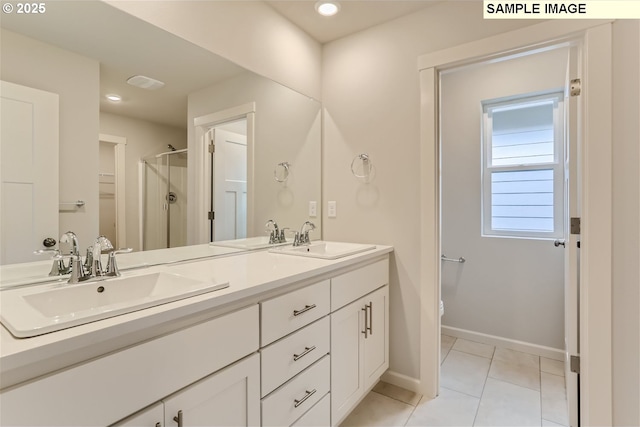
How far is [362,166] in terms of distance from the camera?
2084 millimetres

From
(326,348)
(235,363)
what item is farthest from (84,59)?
(326,348)

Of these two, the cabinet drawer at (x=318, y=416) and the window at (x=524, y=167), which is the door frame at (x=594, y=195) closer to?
the window at (x=524, y=167)

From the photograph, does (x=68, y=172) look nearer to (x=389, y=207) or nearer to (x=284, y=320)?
(x=284, y=320)

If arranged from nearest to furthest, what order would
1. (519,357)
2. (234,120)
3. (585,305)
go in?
1. (585,305)
2. (234,120)
3. (519,357)

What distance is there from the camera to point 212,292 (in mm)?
939

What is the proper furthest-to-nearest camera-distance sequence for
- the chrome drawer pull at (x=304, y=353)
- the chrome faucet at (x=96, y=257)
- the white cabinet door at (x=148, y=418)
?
the chrome drawer pull at (x=304, y=353), the chrome faucet at (x=96, y=257), the white cabinet door at (x=148, y=418)

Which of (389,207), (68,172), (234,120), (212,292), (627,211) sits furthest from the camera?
(389,207)

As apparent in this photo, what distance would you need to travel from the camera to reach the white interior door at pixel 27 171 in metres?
0.94

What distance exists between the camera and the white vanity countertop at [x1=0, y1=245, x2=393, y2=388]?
59 centimetres

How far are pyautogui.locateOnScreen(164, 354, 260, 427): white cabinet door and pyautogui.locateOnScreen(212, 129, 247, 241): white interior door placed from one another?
31.4 inches

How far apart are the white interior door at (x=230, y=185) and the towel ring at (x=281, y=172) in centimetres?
25

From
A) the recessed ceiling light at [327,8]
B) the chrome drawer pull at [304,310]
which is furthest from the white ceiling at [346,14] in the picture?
the chrome drawer pull at [304,310]

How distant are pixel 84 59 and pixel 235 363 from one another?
1184 millimetres

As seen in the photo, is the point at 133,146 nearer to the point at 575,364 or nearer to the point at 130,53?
the point at 130,53
